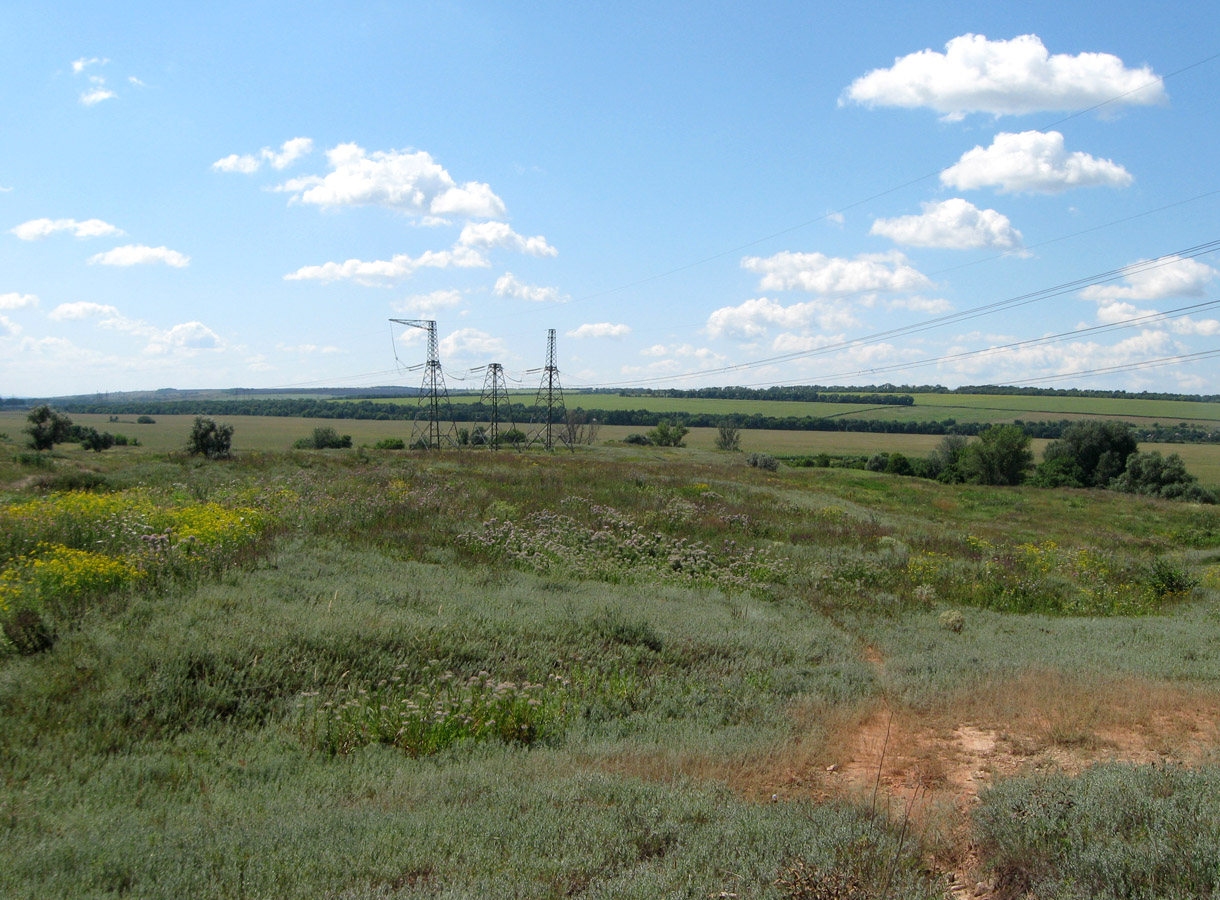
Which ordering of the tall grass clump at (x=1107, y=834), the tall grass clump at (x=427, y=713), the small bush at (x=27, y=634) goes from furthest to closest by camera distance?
the small bush at (x=27, y=634) → the tall grass clump at (x=427, y=713) → the tall grass clump at (x=1107, y=834)

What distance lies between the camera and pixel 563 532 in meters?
17.2

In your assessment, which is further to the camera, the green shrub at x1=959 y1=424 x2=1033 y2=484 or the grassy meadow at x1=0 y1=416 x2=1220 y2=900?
the green shrub at x1=959 y1=424 x2=1033 y2=484

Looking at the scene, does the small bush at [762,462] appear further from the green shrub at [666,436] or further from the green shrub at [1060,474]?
the green shrub at [666,436]

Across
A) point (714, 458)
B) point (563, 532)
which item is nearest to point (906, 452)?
point (714, 458)

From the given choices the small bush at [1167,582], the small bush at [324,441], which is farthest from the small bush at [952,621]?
the small bush at [324,441]

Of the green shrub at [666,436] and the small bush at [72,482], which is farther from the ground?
the small bush at [72,482]

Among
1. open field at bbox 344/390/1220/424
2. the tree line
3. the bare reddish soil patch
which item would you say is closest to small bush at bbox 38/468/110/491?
the bare reddish soil patch

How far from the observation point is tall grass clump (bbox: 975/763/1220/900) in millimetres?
3932

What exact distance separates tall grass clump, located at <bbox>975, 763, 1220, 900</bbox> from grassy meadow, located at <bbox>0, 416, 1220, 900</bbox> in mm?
22

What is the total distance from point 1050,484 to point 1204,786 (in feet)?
219

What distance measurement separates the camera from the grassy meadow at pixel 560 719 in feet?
14.4

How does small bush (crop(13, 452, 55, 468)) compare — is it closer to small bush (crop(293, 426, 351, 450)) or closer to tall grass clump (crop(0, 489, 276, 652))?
tall grass clump (crop(0, 489, 276, 652))

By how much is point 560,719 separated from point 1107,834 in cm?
469

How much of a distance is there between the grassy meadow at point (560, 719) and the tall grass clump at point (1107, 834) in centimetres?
2
